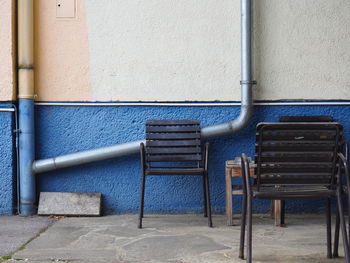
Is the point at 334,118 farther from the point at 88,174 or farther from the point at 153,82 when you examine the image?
the point at 88,174

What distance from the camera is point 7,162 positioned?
6.06 meters

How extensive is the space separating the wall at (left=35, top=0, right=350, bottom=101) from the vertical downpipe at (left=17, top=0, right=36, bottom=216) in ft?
0.69

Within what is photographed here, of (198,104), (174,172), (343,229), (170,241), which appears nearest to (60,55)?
(198,104)

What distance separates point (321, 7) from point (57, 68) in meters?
2.83

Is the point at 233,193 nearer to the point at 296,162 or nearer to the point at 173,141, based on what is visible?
the point at 173,141

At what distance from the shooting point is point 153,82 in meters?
6.13

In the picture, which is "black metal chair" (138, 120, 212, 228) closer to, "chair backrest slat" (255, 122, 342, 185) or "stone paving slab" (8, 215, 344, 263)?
"stone paving slab" (8, 215, 344, 263)

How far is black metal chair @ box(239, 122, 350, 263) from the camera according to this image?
11.8ft

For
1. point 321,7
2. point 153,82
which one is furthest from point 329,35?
point 153,82

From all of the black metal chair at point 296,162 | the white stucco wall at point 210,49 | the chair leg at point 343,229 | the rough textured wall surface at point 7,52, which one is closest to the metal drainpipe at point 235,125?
the white stucco wall at point 210,49

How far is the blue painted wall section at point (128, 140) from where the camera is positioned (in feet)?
20.1

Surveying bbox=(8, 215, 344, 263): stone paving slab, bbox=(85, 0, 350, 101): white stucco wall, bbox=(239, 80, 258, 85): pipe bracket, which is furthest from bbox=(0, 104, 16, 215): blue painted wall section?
bbox=(239, 80, 258, 85): pipe bracket

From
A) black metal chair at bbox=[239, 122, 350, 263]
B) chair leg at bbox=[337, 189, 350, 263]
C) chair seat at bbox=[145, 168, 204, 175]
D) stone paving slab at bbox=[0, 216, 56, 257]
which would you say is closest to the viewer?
chair leg at bbox=[337, 189, 350, 263]

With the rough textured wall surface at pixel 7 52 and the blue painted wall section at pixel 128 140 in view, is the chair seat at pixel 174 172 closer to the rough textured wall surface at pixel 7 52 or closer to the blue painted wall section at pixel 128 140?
the blue painted wall section at pixel 128 140
